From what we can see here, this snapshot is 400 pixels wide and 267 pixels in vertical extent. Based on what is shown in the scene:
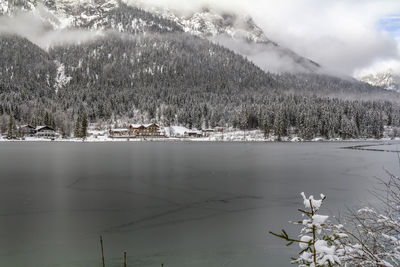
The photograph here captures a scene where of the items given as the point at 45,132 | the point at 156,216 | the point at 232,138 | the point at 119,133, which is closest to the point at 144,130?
the point at 119,133

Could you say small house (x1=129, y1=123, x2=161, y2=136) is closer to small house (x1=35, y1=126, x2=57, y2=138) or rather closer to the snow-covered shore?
the snow-covered shore

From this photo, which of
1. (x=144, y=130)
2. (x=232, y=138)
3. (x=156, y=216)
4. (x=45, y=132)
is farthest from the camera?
(x=144, y=130)

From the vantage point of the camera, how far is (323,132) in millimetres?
127188

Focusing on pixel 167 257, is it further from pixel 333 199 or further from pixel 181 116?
pixel 181 116

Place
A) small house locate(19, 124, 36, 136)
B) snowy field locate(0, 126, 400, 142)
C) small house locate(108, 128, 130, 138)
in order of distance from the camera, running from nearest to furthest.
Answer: snowy field locate(0, 126, 400, 142)
small house locate(19, 124, 36, 136)
small house locate(108, 128, 130, 138)

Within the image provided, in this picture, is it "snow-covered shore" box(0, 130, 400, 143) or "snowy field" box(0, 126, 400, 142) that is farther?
"snowy field" box(0, 126, 400, 142)

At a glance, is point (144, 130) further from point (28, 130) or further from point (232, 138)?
point (28, 130)

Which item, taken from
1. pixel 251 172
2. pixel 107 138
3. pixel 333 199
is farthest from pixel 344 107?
pixel 333 199

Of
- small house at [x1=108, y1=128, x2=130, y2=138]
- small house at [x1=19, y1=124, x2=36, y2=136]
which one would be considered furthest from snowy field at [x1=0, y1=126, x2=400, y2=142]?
small house at [x1=19, y1=124, x2=36, y2=136]

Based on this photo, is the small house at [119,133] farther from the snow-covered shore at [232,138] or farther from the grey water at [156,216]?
the grey water at [156,216]

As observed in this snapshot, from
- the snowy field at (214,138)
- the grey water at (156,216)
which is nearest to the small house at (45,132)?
the snowy field at (214,138)

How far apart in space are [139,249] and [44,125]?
524ft

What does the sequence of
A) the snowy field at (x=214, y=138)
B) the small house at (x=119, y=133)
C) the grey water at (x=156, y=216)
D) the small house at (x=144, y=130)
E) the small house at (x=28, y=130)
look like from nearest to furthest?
the grey water at (x=156, y=216) → the snowy field at (x=214, y=138) → the small house at (x=28, y=130) → the small house at (x=119, y=133) → the small house at (x=144, y=130)

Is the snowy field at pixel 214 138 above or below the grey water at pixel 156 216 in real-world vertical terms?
above
